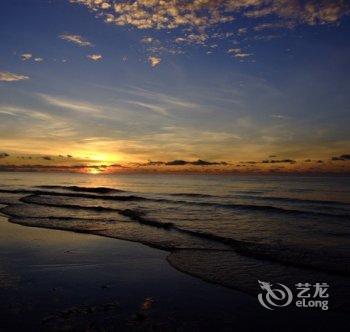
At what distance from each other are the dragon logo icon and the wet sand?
259 millimetres

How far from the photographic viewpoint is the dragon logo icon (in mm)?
8656

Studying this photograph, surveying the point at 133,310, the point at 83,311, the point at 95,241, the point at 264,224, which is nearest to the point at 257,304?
the point at 133,310

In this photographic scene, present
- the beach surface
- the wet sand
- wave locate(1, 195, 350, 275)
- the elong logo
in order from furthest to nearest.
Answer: wave locate(1, 195, 350, 275), the elong logo, the beach surface, the wet sand

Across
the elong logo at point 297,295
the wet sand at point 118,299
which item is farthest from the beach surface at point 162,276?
the elong logo at point 297,295

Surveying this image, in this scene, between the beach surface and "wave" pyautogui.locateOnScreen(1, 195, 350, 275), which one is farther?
"wave" pyautogui.locateOnScreen(1, 195, 350, 275)

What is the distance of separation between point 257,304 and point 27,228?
14.6 meters

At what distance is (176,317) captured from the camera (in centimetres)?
772

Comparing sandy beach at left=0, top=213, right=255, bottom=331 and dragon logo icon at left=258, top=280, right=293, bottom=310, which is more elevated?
dragon logo icon at left=258, top=280, right=293, bottom=310

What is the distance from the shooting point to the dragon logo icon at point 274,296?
8656 mm

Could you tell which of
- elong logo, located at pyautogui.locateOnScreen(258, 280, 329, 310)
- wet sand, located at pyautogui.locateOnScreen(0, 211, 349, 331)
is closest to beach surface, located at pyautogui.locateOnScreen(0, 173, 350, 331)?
wet sand, located at pyautogui.locateOnScreen(0, 211, 349, 331)

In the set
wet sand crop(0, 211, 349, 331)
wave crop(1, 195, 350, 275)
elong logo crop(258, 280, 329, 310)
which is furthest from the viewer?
wave crop(1, 195, 350, 275)

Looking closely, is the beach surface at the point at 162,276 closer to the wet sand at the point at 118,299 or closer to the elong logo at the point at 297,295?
the wet sand at the point at 118,299

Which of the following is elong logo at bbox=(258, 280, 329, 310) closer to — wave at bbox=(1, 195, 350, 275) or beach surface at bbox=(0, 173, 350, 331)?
beach surface at bbox=(0, 173, 350, 331)

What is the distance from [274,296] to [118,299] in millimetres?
4012
